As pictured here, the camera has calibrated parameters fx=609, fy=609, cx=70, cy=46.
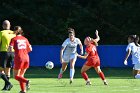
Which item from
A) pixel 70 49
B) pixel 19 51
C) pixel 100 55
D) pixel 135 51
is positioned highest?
pixel 19 51

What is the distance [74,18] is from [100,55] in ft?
29.2

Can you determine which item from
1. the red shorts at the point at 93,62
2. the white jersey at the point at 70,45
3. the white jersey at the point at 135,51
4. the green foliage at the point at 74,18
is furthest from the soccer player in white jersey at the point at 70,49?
the green foliage at the point at 74,18

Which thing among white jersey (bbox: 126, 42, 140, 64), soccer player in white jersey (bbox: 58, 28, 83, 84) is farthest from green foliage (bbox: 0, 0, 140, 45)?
soccer player in white jersey (bbox: 58, 28, 83, 84)

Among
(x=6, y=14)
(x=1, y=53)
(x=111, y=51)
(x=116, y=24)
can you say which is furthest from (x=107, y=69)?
(x=1, y=53)

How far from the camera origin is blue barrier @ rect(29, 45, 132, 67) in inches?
1484

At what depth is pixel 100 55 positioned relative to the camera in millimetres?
38031

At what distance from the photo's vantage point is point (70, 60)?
955 inches

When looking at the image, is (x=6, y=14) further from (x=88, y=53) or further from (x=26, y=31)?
(x=88, y=53)

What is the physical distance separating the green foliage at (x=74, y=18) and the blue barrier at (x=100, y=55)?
6.60m

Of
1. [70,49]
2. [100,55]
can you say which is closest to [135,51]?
[70,49]

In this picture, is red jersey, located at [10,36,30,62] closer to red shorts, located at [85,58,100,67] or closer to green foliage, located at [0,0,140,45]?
red shorts, located at [85,58,100,67]

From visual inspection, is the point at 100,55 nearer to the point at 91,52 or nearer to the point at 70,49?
the point at 70,49

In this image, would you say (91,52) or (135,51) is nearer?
(91,52)

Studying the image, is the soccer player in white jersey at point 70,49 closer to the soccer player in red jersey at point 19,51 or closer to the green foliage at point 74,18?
the soccer player in red jersey at point 19,51
